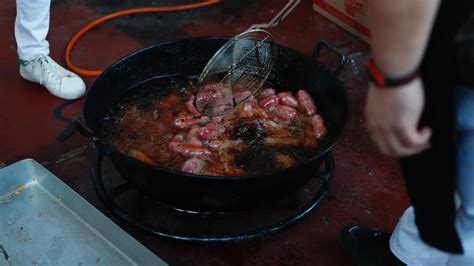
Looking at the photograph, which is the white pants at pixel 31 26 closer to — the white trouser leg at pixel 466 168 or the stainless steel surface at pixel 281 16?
A: the stainless steel surface at pixel 281 16

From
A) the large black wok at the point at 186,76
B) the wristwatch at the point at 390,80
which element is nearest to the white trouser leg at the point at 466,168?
the wristwatch at the point at 390,80

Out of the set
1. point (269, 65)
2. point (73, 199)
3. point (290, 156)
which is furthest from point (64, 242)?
point (269, 65)

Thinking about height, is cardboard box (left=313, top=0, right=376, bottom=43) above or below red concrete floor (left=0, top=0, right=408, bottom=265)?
above

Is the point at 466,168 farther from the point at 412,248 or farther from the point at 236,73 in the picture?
the point at 236,73

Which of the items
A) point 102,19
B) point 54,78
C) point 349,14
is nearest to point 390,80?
point 54,78

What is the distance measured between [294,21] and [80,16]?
Result: 1.56 m

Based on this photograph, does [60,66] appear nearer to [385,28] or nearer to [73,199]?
[73,199]

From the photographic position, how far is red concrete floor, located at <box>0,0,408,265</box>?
2.20 metres

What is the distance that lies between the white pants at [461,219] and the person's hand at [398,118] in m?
0.10

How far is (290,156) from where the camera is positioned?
2186 millimetres

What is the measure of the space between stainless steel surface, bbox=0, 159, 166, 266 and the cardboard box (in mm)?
2260

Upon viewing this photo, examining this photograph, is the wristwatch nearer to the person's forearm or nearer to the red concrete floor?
the person's forearm

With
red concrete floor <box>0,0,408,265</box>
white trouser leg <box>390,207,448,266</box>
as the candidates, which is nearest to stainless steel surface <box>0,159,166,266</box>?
red concrete floor <box>0,0,408,265</box>

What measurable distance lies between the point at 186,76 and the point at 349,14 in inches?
59.4
